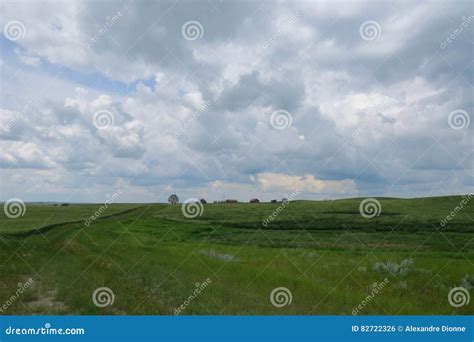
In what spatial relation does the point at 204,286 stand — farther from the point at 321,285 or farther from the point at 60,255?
the point at 60,255

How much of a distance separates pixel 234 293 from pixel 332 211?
5818 centimetres

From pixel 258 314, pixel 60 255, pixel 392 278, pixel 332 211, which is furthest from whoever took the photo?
pixel 332 211

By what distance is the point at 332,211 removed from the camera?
7225 cm

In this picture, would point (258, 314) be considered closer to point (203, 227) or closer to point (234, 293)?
point (234, 293)

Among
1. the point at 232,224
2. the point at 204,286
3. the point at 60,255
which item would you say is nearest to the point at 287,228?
the point at 232,224

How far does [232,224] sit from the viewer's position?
61062 mm

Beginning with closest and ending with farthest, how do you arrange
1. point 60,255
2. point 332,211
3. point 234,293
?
point 234,293
point 60,255
point 332,211

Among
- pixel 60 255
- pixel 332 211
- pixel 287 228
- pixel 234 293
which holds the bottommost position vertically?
pixel 234 293

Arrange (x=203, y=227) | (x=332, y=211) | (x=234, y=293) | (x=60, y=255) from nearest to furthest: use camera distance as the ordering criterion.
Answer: (x=234, y=293), (x=60, y=255), (x=203, y=227), (x=332, y=211)

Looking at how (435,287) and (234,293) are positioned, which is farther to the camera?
(435,287)

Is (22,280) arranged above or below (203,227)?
below
